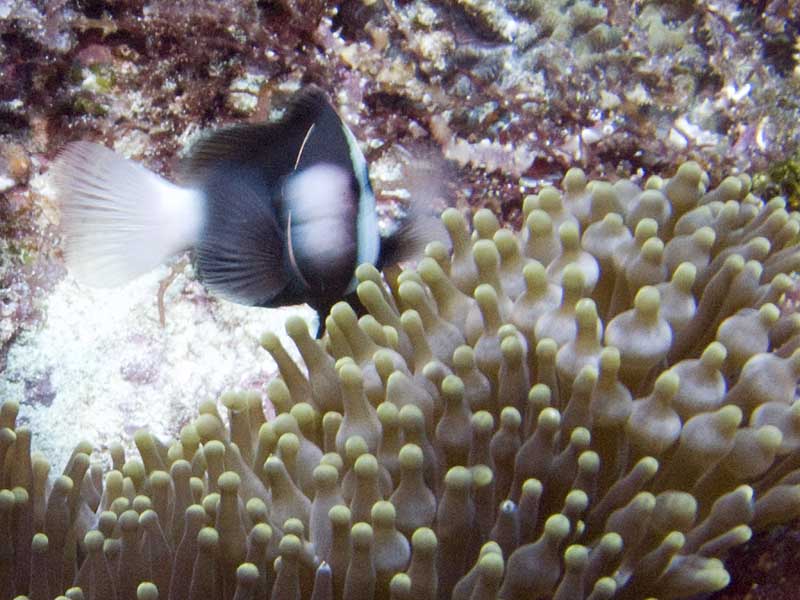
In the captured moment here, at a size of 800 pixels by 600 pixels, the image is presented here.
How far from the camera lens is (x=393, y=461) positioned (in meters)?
1.46

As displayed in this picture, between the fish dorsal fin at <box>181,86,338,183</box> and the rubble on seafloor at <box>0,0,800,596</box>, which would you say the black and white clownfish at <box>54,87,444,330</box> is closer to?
the fish dorsal fin at <box>181,86,338,183</box>

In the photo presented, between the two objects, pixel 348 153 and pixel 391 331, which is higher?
pixel 348 153

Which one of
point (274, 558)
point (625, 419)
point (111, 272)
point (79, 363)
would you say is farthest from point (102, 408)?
point (625, 419)

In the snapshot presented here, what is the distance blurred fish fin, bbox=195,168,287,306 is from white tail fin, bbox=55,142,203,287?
2.2 inches

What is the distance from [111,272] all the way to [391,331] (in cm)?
94

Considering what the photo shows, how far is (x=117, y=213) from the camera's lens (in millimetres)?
2104

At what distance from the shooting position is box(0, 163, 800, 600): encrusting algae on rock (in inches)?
53.3

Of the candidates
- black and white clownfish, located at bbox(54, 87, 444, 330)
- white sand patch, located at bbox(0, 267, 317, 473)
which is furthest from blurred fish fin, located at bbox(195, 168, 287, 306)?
white sand patch, located at bbox(0, 267, 317, 473)

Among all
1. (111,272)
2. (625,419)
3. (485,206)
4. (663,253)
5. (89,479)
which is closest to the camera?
(625,419)

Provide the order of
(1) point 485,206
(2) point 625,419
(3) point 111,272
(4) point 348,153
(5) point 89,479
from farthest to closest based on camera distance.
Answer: (1) point 485,206
(3) point 111,272
(4) point 348,153
(5) point 89,479
(2) point 625,419

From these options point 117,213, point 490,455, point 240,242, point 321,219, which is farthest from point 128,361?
point 490,455

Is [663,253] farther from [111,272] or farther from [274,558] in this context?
[111,272]

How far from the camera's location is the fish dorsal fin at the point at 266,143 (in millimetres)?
→ 1989

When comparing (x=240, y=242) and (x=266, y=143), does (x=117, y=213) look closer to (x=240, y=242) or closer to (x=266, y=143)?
(x=240, y=242)
